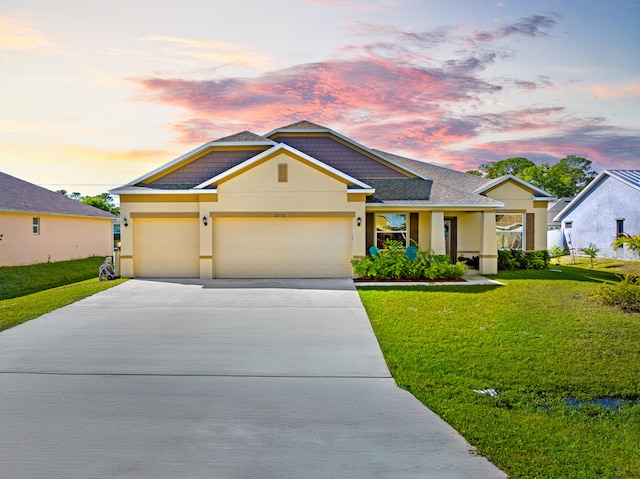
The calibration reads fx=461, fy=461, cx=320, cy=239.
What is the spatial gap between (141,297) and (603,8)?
1680 centimetres

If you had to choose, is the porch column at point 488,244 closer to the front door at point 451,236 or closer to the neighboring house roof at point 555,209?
the front door at point 451,236

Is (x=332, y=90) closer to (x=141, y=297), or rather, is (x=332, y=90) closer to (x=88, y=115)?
(x=88, y=115)

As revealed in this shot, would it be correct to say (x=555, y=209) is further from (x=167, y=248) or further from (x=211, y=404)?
(x=211, y=404)

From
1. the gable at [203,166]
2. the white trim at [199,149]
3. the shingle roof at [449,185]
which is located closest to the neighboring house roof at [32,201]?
the white trim at [199,149]

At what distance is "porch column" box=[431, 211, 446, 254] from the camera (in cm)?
1758

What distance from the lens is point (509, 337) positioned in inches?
349

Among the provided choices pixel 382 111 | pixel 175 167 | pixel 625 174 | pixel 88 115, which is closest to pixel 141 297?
pixel 175 167

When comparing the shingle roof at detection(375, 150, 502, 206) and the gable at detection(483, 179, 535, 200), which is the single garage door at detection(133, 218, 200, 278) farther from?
the gable at detection(483, 179, 535, 200)

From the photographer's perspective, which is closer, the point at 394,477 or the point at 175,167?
the point at 394,477

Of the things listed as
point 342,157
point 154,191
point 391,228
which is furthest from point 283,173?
point 391,228

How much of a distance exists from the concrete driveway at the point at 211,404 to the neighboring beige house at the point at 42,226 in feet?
50.1

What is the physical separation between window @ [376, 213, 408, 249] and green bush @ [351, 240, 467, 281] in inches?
78.8

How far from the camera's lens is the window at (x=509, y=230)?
2080 cm

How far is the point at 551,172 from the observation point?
228 ft
